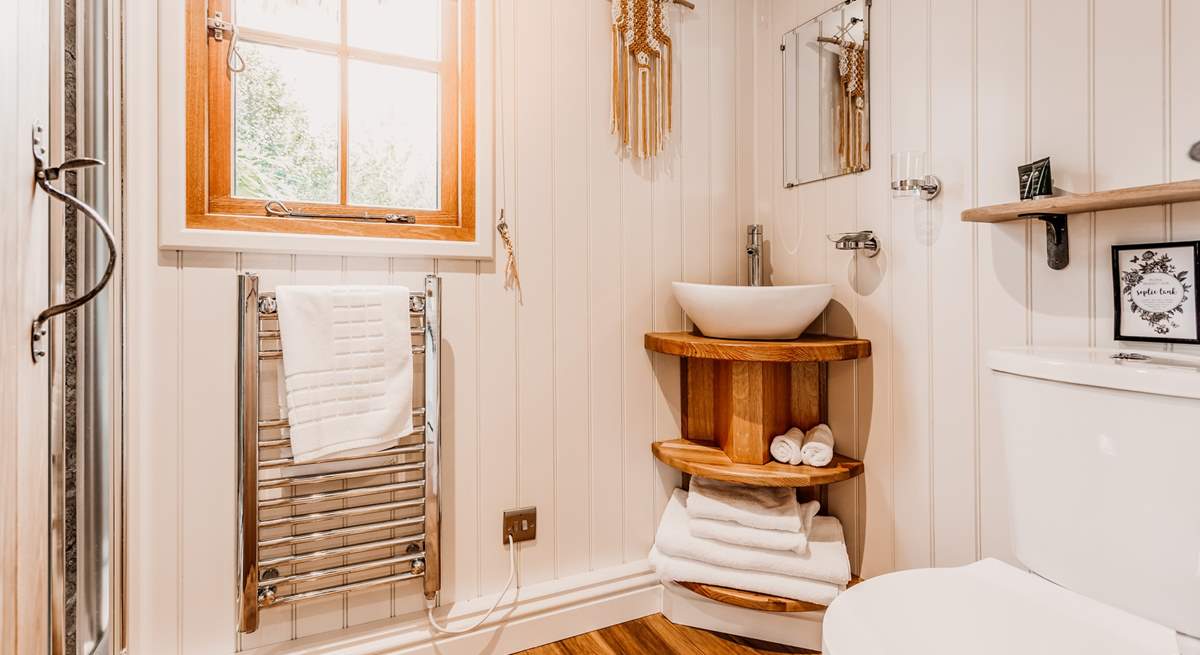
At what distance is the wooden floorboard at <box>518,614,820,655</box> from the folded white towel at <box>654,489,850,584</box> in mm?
216

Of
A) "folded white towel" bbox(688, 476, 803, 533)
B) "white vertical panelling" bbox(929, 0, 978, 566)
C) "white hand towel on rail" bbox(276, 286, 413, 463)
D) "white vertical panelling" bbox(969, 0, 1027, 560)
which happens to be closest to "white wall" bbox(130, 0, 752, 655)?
"white hand towel on rail" bbox(276, 286, 413, 463)

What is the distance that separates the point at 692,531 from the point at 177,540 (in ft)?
3.89

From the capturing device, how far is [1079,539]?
98 cm

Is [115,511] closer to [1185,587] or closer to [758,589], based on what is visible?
[758,589]

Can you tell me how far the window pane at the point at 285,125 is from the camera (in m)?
1.32

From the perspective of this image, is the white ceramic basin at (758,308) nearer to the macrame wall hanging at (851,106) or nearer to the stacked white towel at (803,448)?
the stacked white towel at (803,448)

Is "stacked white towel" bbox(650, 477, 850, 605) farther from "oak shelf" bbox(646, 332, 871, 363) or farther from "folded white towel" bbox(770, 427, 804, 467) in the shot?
"oak shelf" bbox(646, 332, 871, 363)

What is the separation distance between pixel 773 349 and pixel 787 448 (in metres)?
0.30

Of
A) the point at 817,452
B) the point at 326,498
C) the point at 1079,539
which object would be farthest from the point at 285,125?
the point at 1079,539

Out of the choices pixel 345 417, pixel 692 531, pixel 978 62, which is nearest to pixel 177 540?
pixel 345 417

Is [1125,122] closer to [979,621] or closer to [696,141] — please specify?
[979,621]

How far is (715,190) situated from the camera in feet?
6.15

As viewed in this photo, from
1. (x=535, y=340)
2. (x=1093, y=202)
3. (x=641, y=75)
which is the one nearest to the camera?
(x=1093, y=202)

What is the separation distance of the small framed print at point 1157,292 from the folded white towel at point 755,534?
78 cm
